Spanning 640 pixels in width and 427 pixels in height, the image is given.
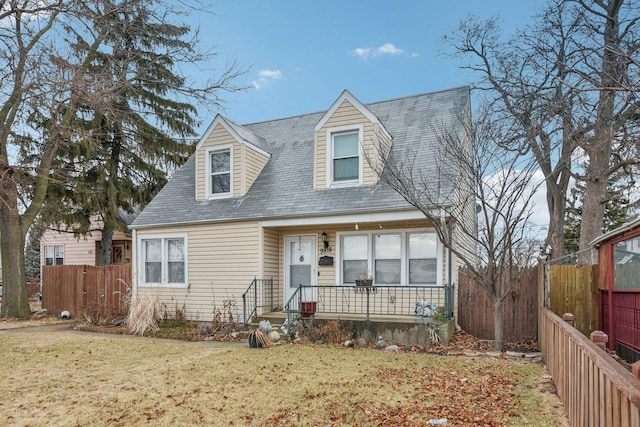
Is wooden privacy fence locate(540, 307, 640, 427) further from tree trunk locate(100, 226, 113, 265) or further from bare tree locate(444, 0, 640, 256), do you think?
tree trunk locate(100, 226, 113, 265)

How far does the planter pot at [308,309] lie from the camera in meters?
10.2

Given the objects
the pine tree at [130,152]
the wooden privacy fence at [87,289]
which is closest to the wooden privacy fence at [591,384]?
the wooden privacy fence at [87,289]

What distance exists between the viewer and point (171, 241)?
12992 mm

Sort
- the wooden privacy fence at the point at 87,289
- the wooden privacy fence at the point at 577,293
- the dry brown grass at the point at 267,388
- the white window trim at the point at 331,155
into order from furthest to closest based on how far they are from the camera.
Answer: the wooden privacy fence at the point at 87,289 < the white window trim at the point at 331,155 < the wooden privacy fence at the point at 577,293 < the dry brown grass at the point at 267,388

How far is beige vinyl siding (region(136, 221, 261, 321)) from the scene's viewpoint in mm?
11672

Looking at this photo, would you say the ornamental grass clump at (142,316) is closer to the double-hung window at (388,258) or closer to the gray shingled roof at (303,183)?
the gray shingled roof at (303,183)

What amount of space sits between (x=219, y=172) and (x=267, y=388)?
8317 millimetres

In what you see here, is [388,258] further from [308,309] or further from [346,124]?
[346,124]

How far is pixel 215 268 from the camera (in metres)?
12.2

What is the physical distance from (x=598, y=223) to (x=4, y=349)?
53.3ft

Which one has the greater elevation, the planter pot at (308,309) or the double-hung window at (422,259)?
the double-hung window at (422,259)

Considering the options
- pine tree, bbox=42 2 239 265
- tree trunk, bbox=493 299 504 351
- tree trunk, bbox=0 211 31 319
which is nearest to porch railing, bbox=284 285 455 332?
tree trunk, bbox=493 299 504 351

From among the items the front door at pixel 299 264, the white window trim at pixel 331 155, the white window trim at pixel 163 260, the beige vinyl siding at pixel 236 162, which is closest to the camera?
the white window trim at pixel 331 155

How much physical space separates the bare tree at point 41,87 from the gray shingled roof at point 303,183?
9.02 ft
